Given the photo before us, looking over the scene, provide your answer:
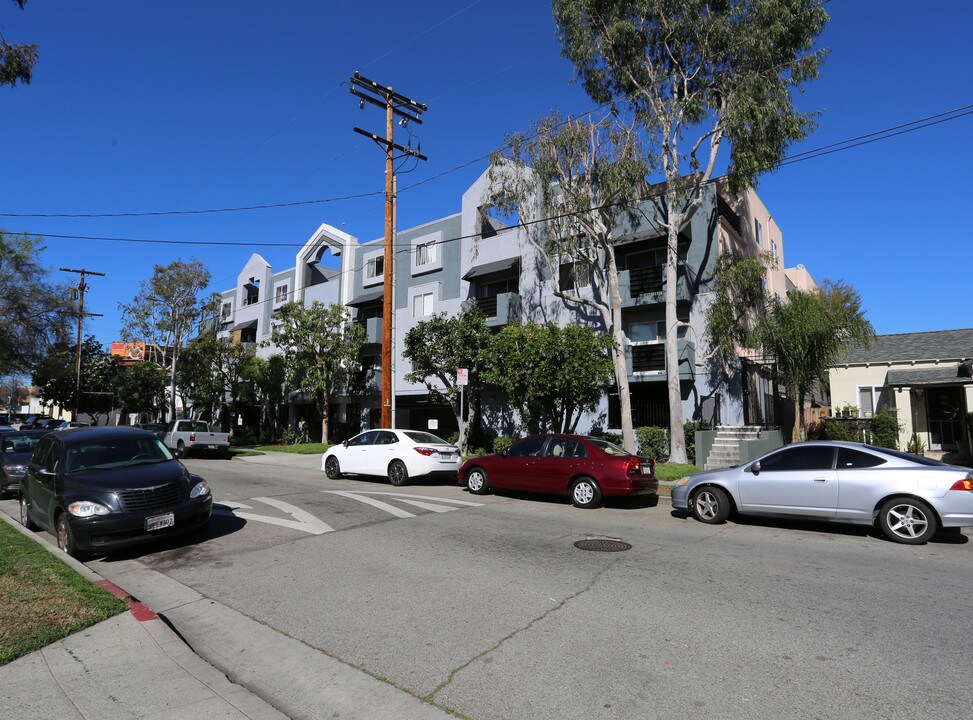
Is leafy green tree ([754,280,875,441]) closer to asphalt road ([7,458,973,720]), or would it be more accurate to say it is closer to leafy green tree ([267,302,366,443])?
asphalt road ([7,458,973,720])

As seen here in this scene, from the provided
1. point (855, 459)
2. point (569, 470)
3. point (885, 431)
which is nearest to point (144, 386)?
point (569, 470)

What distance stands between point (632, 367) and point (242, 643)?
1811cm

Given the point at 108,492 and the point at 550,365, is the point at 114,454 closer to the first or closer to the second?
the point at 108,492

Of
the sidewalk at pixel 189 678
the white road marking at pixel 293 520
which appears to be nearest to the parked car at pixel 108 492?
the white road marking at pixel 293 520

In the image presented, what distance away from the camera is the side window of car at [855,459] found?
8562mm

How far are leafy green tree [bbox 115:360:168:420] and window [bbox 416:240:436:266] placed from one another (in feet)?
62.4

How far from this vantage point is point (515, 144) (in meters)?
19.1

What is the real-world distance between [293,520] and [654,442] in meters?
13.3

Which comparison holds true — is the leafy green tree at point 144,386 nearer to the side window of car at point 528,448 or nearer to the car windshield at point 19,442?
the car windshield at point 19,442

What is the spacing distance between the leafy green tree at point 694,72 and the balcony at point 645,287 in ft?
3.87

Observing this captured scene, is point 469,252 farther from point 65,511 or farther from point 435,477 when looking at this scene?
point 65,511

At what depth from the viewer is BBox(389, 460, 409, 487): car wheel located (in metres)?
15.0

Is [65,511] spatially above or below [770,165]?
below

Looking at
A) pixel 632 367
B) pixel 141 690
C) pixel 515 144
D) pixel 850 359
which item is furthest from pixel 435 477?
pixel 850 359
